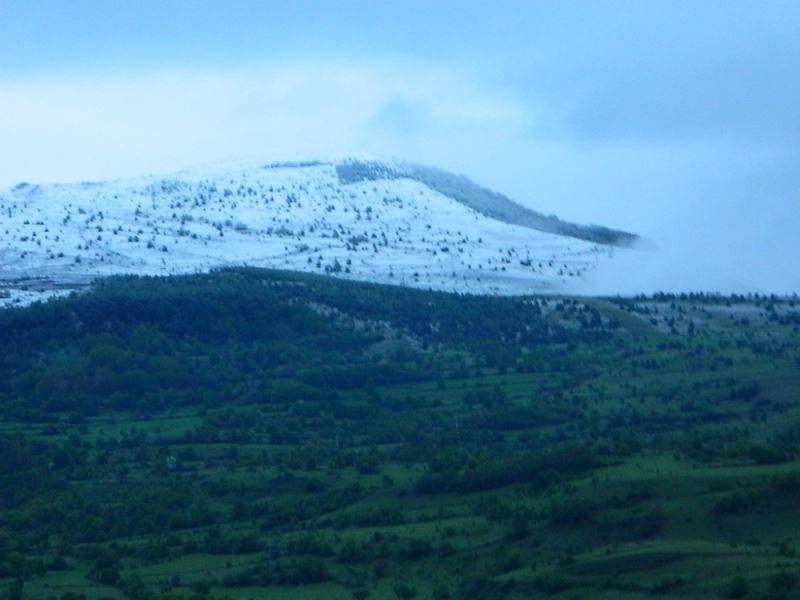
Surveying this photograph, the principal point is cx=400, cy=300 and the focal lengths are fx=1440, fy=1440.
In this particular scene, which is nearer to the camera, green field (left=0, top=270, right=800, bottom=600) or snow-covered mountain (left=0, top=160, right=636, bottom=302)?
green field (left=0, top=270, right=800, bottom=600)

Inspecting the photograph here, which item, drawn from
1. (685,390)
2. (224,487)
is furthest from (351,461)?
(685,390)

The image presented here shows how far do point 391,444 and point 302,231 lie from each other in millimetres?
29196

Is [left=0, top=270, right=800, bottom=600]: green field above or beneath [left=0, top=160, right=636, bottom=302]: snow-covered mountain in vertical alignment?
beneath

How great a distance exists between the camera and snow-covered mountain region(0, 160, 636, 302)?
6025 cm

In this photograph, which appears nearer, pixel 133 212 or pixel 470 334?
pixel 470 334

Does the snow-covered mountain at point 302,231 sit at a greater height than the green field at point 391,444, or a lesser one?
greater

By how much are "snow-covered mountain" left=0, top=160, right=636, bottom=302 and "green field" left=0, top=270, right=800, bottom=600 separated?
514 centimetres

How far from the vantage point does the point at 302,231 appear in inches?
2655

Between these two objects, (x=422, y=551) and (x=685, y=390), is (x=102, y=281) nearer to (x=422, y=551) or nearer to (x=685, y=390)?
(x=685, y=390)

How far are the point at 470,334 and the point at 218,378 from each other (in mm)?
9597

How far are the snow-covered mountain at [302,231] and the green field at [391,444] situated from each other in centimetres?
514

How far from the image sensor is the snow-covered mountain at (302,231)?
60250 millimetres

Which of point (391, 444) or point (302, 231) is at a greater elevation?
point (302, 231)

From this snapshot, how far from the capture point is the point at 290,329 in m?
51.7
